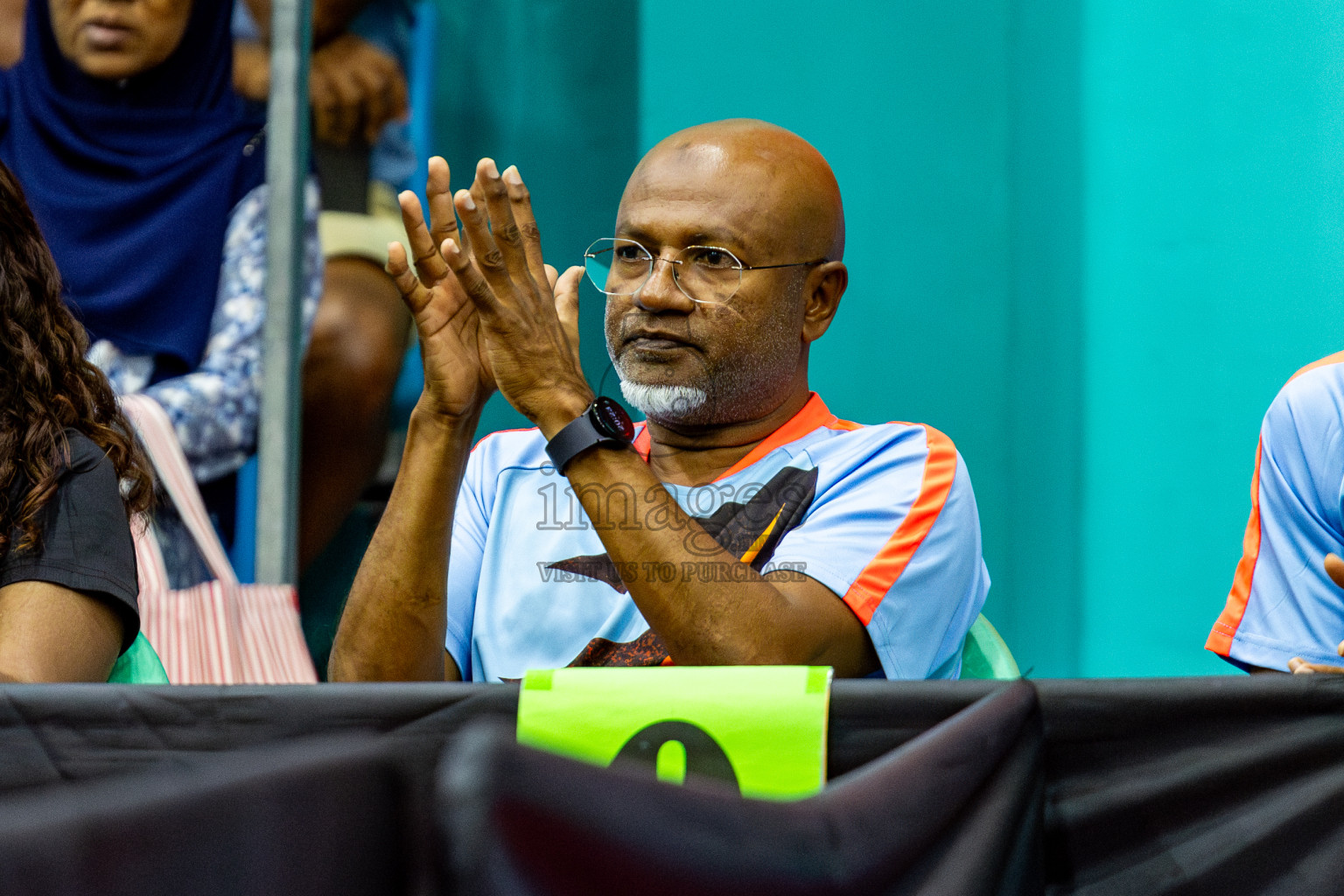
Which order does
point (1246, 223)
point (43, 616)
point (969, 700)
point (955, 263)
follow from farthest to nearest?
point (955, 263)
point (1246, 223)
point (43, 616)
point (969, 700)

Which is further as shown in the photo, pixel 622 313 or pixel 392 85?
pixel 392 85

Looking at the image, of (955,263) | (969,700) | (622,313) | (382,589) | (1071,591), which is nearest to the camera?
(969,700)

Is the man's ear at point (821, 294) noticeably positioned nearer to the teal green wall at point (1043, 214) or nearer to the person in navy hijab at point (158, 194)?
the teal green wall at point (1043, 214)

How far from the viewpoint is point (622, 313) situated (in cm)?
188

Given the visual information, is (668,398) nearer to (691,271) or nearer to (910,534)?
(691,271)

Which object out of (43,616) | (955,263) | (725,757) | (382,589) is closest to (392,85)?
(955,263)

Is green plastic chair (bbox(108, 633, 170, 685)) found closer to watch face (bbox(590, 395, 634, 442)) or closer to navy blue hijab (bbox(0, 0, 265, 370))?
watch face (bbox(590, 395, 634, 442))

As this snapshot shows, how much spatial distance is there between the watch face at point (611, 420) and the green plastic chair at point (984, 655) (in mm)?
540

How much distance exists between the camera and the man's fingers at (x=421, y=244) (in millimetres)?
1613

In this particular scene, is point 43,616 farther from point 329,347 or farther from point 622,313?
point 329,347

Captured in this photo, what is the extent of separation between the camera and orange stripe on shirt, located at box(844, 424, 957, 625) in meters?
1.61

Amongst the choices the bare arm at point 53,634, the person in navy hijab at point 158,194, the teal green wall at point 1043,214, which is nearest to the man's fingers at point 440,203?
the bare arm at point 53,634

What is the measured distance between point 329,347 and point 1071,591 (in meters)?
1.99

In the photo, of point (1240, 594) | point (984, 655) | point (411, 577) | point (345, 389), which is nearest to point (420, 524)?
point (411, 577)
